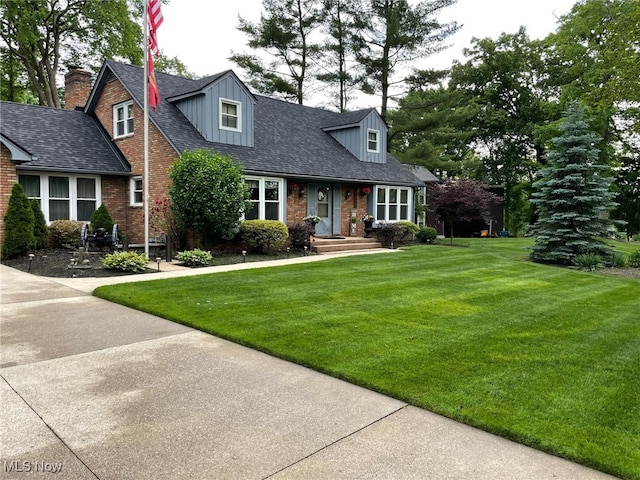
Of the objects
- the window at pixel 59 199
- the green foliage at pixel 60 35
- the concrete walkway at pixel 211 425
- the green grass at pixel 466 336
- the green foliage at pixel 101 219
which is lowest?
the concrete walkway at pixel 211 425

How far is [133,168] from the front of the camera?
15.2 m

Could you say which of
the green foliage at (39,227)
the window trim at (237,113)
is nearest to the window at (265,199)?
the window trim at (237,113)

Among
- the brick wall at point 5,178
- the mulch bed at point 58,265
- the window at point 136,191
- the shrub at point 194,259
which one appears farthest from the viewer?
the window at point 136,191

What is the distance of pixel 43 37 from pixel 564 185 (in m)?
28.9

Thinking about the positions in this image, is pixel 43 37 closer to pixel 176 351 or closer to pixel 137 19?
pixel 137 19

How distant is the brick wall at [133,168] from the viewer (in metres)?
13.9

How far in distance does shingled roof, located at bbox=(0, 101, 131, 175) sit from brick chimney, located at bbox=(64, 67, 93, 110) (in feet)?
5.64

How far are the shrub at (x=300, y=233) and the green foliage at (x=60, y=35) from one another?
2034cm

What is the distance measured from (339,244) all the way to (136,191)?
24.5 feet

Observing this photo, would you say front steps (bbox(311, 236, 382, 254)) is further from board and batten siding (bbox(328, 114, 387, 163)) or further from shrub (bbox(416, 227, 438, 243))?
board and batten siding (bbox(328, 114, 387, 163))

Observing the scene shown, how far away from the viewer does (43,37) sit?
84.1ft

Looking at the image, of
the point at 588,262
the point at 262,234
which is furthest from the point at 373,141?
the point at 588,262

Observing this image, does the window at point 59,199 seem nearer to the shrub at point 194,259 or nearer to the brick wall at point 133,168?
the brick wall at point 133,168

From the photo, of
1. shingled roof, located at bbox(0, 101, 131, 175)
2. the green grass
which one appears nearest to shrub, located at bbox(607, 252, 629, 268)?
the green grass
